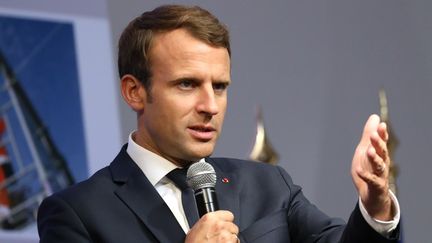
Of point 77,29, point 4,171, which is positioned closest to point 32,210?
point 4,171

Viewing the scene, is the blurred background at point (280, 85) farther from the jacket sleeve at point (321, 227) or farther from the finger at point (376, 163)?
the finger at point (376, 163)

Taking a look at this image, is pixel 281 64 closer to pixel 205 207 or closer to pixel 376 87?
pixel 376 87

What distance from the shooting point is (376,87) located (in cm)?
436

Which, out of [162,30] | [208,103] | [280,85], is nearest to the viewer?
[208,103]

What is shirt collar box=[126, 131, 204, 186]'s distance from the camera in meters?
2.07

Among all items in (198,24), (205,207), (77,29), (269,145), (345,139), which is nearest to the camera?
(205,207)

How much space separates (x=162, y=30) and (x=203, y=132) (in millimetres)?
257

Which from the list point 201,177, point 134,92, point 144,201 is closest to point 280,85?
point 134,92

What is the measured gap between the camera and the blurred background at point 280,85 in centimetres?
346

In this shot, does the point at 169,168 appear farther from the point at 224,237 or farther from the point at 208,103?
the point at 224,237

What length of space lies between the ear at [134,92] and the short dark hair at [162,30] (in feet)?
0.05

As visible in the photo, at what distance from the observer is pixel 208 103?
1.95 metres

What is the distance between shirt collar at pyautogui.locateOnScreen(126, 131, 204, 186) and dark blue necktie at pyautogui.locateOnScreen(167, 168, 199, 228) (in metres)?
0.02

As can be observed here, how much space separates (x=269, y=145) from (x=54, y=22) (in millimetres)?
1028
